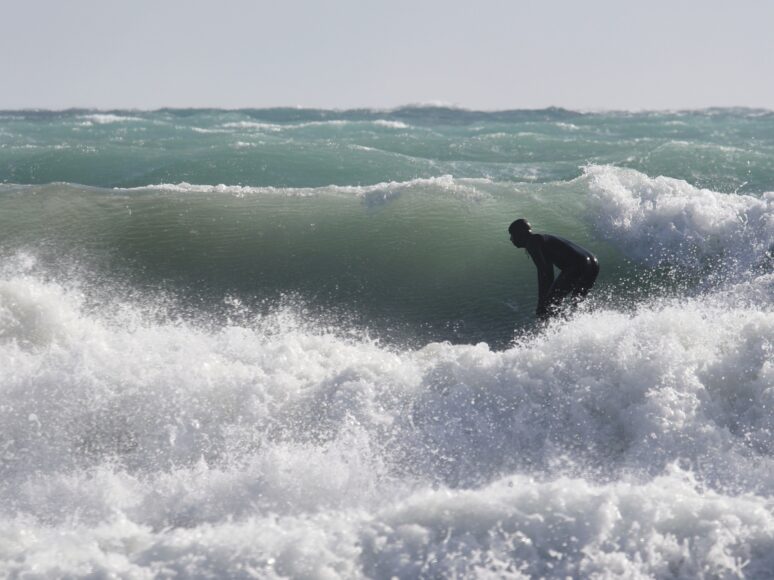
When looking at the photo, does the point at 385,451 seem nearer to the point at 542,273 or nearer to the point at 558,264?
the point at 542,273

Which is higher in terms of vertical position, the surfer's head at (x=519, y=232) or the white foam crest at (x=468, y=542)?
the surfer's head at (x=519, y=232)

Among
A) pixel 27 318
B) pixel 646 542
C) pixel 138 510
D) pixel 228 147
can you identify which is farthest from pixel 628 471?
pixel 228 147

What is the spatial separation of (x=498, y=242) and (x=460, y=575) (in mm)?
6940

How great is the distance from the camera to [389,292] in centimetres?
970

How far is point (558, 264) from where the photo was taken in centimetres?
752

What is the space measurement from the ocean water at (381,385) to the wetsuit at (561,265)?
23 cm

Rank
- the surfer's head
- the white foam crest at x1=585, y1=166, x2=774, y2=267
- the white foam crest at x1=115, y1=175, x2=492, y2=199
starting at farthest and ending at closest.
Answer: the white foam crest at x1=115, y1=175, x2=492, y2=199, the white foam crest at x1=585, y1=166, x2=774, y2=267, the surfer's head

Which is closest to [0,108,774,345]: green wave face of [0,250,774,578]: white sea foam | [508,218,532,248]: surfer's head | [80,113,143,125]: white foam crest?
[508,218,532,248]: surfer's head

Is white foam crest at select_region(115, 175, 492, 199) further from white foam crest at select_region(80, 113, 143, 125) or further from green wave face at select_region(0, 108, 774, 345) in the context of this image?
white foam crest at select_region(80, 113, 143, 125)

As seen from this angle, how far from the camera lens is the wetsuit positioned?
24.3 feet

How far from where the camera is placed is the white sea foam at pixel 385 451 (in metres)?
4.54

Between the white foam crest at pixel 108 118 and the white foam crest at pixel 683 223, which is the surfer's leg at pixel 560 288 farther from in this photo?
the white foam crest at pixel 108 118

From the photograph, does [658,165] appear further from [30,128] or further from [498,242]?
[30,128]

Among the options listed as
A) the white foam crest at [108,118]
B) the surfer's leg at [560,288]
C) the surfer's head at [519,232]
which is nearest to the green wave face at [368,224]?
the surfer's leg at [560,288]
